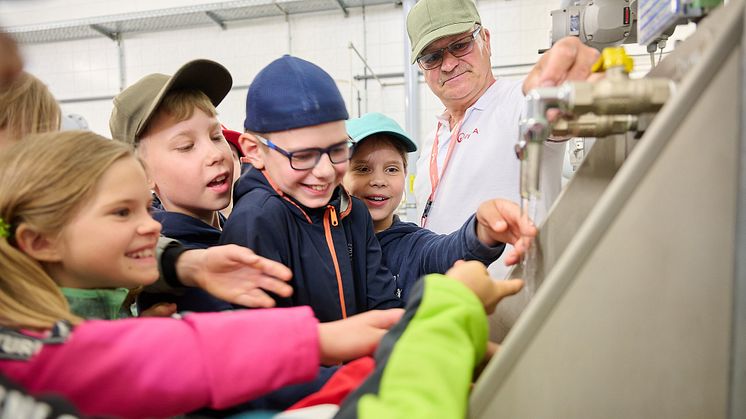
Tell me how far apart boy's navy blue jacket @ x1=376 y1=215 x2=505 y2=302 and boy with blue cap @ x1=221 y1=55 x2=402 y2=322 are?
0.73ft

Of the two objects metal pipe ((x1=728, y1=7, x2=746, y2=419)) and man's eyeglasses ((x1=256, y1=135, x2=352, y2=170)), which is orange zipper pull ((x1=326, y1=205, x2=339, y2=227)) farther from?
A: metal pipe ((x1=728, y1=7, x2=746, y2=419))

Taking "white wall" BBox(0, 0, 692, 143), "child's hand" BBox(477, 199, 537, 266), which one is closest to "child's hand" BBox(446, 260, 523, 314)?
"child's hand" BBox(477, 199, 537, 266)

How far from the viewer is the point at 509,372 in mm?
440

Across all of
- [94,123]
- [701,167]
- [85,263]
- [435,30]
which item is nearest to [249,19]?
[94,123]

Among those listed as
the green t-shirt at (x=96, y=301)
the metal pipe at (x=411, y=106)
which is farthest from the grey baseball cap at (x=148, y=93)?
the metal pipe at (x=411, y=106)

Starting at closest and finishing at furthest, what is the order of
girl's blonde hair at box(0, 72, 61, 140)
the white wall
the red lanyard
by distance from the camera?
girl's blonde hair at box(0, 72, 61, 140) < the red lanyard < the white wall

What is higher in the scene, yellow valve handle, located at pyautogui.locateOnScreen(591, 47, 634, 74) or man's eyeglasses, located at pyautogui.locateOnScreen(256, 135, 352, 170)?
yellow valve handle, located at pyautogui.locateOnScreen(591, 47, 634, 74)

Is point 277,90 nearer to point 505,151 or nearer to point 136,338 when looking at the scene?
point 136,338

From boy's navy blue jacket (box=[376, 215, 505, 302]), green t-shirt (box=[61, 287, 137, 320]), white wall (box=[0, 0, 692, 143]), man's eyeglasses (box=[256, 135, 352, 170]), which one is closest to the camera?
green t-shirt (box=[61, 287, 137, 320])

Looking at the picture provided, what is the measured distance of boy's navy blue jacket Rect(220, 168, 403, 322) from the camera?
871 mm

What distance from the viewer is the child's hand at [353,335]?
22.9 inches

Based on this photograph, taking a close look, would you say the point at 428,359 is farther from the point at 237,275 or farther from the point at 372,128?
the point at 372,128

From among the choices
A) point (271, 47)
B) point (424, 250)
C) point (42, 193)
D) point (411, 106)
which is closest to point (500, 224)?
point (424, 250)

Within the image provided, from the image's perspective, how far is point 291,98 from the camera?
87 cm
